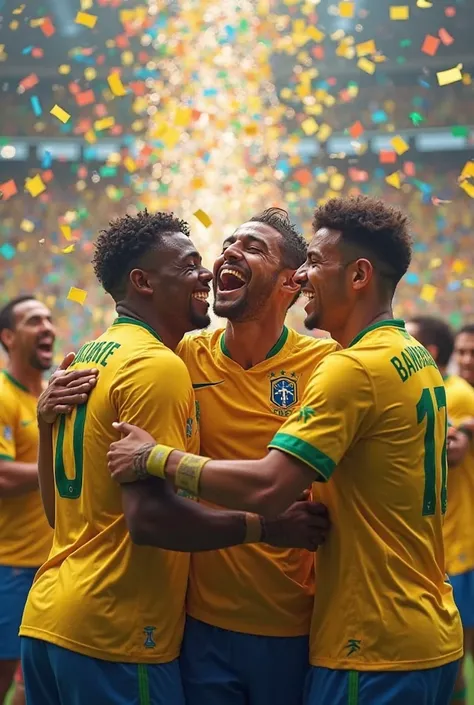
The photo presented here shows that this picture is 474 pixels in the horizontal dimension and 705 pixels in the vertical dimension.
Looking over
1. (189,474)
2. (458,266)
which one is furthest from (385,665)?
(458,266)

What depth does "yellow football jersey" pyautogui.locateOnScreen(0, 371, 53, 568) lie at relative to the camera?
4.29m

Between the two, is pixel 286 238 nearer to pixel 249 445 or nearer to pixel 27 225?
pixel 249 445

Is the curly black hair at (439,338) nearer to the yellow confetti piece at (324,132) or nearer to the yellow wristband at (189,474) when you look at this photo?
the yellow wristband at (189,474)

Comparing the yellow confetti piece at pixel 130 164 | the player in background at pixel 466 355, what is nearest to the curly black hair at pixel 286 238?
the player in background at pixel 466 355

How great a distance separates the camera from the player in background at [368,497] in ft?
7.12

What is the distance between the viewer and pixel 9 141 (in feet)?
42.7

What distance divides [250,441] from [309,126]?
10.2 m

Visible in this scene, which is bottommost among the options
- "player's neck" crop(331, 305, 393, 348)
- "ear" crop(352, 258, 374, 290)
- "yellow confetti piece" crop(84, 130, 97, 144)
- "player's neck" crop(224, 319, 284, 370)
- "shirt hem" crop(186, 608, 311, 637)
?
"yellow confetti piece" crop(84, 130, 97, 144)

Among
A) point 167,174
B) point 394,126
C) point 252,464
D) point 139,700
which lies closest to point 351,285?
point 252,464

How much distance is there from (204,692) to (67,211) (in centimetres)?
1088

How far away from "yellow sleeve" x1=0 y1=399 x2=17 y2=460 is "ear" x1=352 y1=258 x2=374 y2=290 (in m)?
2.38

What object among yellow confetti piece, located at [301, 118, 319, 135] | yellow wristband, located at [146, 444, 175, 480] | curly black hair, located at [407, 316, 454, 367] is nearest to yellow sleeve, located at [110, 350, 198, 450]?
yellow wristband, located at [146, 444, 175, 480]

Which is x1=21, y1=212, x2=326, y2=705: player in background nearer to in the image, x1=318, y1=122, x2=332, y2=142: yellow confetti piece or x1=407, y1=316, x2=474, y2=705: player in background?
x1=407, y1=316, x2=474, y2=705: player in background

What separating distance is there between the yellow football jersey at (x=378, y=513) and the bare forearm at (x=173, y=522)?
270 millimetres
